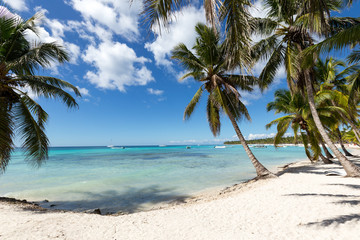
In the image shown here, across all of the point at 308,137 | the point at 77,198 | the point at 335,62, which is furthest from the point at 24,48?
the point at 335,62

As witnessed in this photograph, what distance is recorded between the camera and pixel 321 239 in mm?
2551

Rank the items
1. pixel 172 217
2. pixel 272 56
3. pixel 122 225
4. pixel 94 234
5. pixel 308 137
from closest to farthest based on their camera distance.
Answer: pixel 94 234
pixel 122 225
pixel 172 217
pixel 272 56
pixel 308 137

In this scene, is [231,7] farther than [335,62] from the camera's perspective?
No

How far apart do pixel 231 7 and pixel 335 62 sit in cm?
1486

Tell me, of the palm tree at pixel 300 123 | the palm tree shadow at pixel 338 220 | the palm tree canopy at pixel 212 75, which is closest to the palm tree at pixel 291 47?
the palm tree canopy at pixel 212 75

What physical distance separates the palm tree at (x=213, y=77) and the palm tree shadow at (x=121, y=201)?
4850mm

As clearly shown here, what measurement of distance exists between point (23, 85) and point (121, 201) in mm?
5997

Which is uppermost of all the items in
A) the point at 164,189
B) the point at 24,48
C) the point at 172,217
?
the point at 24,48

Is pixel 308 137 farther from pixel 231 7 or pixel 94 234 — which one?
pixel 94 234

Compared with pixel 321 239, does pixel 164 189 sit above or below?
below

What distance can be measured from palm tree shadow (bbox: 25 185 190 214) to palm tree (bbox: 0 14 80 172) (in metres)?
2.35

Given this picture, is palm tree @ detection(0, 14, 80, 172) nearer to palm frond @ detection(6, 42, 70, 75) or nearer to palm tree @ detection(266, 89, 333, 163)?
palm frond @ detection(6, 42, 70, 75)

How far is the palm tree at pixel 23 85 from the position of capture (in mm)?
5379

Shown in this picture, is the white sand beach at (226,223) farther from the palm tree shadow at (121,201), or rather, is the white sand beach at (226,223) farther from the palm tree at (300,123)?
the palm tree at (300,123)
